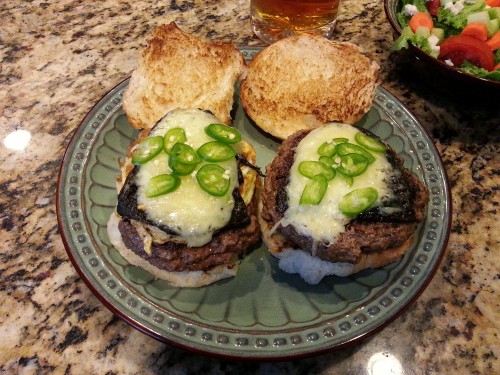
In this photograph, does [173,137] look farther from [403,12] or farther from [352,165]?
[403,12]

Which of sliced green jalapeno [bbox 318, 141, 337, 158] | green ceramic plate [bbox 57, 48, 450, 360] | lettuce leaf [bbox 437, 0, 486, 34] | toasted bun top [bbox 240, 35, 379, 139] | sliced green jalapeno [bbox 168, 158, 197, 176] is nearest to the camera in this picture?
green ceramic plate [bbox 57, 48, 450, 360]

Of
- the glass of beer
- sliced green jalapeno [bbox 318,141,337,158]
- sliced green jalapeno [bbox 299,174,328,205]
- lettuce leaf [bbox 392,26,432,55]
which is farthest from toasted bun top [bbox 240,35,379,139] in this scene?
sliced green jalapeno [bbox 299,174,328,205]

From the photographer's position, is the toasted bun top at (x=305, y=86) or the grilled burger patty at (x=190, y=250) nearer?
the grilled burger patty at (x=190, y=250)

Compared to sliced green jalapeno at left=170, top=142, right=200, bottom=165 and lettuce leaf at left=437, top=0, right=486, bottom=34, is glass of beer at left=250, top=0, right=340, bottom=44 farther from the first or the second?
sliced green jalapeno at left=170, top=142, right=200, bottom=165

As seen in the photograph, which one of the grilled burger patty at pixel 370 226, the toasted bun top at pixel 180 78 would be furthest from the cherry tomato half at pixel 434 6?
the grilled burger patty at pixel 370 226

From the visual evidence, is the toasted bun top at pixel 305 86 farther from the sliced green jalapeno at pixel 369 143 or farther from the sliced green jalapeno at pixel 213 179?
the sliced green jalapeno at pixel 213 179

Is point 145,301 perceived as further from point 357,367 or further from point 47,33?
point 47,33

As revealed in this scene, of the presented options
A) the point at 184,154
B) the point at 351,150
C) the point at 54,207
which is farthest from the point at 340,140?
the point at 54,207
